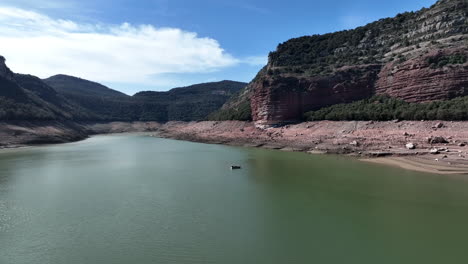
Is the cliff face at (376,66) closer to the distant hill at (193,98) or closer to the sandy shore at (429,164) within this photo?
the sandy shore at (429,164)

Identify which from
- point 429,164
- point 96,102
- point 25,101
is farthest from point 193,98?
point 429,164

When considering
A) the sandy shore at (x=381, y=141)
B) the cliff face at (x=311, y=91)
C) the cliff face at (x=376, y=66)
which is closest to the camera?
the sandy shore at (x=381, y=141)

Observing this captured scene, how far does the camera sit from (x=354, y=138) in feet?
140

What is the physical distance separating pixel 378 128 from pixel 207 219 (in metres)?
34.5

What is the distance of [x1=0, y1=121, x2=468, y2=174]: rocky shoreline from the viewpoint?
100ft

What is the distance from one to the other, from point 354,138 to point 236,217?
101 ft

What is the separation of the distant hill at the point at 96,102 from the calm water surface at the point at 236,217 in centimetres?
5749

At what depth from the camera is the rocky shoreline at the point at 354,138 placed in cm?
3053

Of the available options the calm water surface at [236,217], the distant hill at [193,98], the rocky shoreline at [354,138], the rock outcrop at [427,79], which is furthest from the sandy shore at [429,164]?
the distant hill at [193,98]

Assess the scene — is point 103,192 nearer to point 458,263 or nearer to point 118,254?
point 118,254

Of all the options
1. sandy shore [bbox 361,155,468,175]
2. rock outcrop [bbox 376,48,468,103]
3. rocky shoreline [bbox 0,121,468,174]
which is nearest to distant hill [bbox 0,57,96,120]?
rocky shoreline [bbox 0,121,468,174]

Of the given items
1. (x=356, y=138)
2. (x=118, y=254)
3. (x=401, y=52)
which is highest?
(x=401, y=52)

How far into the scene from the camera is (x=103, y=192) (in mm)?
22578

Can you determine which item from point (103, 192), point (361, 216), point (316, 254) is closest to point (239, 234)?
point (316, 254)
